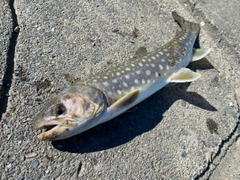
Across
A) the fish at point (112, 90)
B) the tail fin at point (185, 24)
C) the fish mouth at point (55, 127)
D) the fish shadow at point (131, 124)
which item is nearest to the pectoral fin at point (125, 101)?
the fish at point (112, 90)

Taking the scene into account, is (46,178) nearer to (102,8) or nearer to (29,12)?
(29,12)

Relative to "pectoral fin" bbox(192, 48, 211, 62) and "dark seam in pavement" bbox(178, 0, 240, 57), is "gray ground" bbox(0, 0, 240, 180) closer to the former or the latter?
"dark seam in pavement" bbox(178, 0, 240, 57)

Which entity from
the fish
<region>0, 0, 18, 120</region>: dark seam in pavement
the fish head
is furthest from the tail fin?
<region>0, 0, 18, 120</region>: dark seam in pavement

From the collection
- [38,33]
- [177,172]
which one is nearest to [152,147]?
[177,172]

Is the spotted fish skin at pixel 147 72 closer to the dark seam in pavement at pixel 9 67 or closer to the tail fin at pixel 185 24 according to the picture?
the tail fin at pixel 185 24

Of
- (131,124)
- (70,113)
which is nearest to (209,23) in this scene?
(131,124)

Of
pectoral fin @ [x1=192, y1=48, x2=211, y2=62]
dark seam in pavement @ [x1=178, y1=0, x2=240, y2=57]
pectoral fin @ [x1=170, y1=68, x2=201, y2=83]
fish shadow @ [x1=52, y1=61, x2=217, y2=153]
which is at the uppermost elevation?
dark seam in pavement @ [x1=178, y1=0, x2=240, y2=57]
